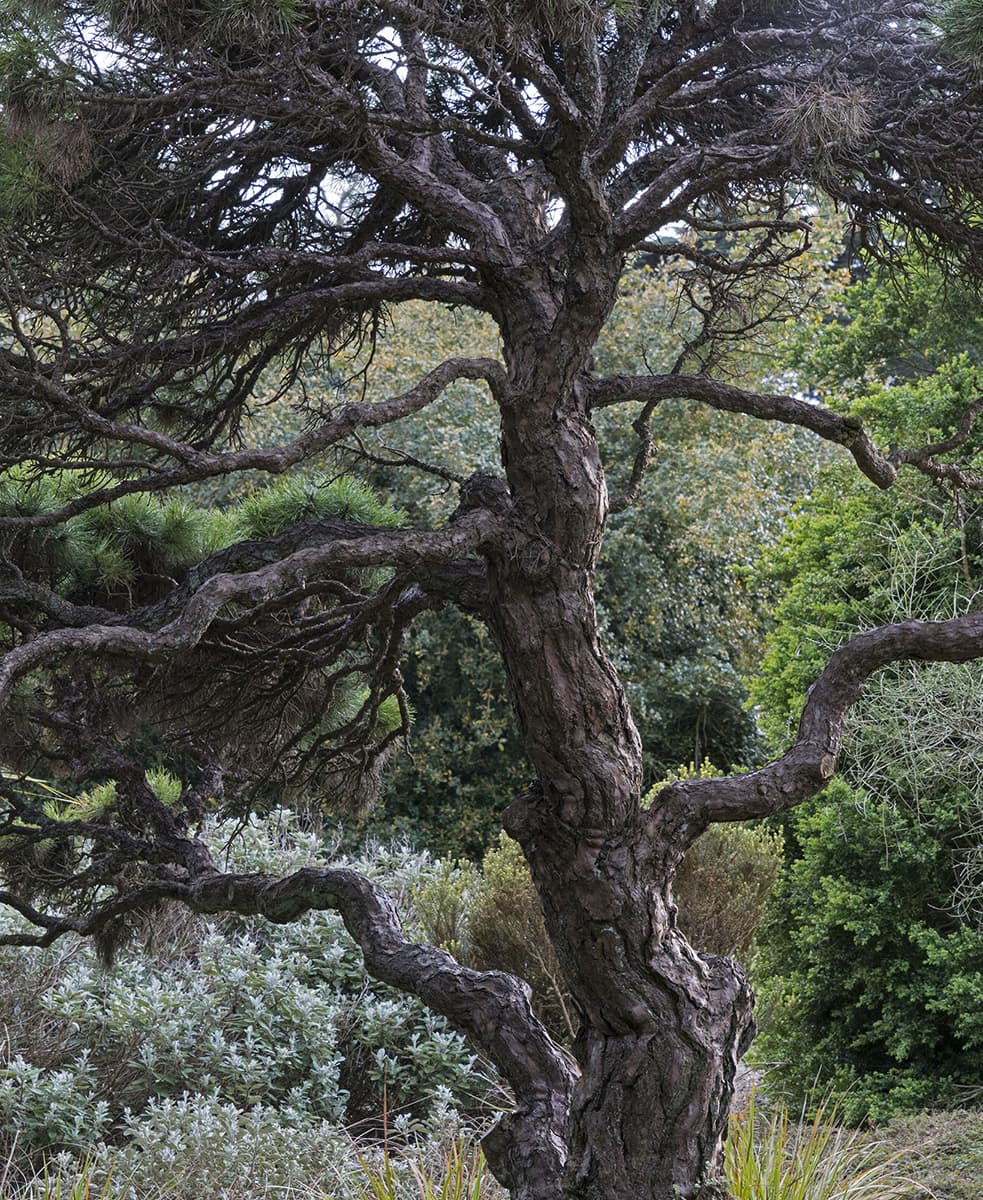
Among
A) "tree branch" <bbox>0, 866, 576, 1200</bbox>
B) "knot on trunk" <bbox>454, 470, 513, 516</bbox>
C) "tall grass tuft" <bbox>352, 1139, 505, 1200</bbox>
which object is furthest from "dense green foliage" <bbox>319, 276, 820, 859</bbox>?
"knot on trunk" <bbox>454, 470, 513, 516</bbox>

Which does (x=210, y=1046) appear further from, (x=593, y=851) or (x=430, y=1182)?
(x=593, y=851)

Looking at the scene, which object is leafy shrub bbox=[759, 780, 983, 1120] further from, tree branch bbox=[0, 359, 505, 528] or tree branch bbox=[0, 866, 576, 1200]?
tree branch bbox=[0, 359, 505, 528]

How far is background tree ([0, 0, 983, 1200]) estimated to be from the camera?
2.10 m

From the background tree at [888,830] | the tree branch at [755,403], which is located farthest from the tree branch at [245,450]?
the background tree at [888,830]

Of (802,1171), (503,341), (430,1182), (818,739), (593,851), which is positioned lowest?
(430,1182)

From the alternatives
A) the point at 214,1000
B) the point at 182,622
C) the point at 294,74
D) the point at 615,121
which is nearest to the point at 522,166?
the point at 615,121

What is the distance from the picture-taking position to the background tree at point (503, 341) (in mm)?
2096

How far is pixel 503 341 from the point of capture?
2.58 metres

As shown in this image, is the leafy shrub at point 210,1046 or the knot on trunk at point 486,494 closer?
the knot on trunk at point 486,494

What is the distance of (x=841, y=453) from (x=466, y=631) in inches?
146

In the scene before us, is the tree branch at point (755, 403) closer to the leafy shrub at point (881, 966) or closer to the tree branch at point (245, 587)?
the tree branch at point (245, 587)

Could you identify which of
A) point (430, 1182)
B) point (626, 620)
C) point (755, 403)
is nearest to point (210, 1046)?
point (430, 1182)

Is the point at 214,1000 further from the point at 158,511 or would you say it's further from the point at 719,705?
the point at 719,705

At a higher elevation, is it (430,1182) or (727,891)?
(727,891)
